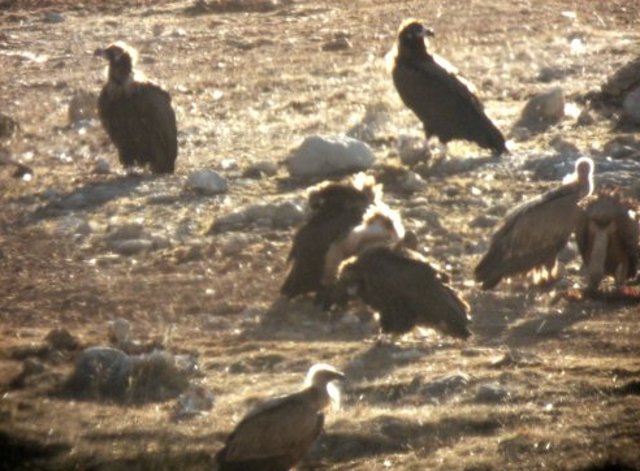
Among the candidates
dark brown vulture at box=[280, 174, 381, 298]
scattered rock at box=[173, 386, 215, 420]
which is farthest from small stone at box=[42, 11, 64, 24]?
scattered rock at box=[173, 386, 215, 420]

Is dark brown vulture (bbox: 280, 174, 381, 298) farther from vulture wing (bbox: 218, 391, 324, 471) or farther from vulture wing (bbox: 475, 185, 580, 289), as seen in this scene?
vulture wing (bbox: 218, 391, 324, 471)

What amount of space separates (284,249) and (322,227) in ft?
3.40

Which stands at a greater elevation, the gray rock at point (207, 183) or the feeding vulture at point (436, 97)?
the feeding vulture at point (436, 97)

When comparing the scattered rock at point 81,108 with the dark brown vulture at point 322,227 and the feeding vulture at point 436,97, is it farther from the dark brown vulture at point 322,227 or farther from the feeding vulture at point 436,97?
the dark brown vulture at point 322,227

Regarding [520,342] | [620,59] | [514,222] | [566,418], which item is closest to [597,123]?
[620,59]

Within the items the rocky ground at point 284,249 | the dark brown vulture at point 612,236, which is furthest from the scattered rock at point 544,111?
the dark brown vulture at point 612,236

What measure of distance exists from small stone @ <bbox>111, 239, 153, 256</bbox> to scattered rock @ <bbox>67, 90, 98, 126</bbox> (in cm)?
449

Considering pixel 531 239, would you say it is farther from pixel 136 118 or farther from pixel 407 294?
pixel 136 118

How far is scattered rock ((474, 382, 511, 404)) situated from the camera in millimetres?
9734

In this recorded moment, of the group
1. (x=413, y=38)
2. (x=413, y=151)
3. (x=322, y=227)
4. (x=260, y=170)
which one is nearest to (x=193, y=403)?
(x=322, y=227)

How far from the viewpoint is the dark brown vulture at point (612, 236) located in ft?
39.0

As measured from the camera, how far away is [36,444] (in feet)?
32.6

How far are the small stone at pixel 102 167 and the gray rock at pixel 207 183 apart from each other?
1.08 metres

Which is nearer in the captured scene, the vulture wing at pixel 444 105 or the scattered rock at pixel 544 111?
the vulture wing at pixel 444 105
